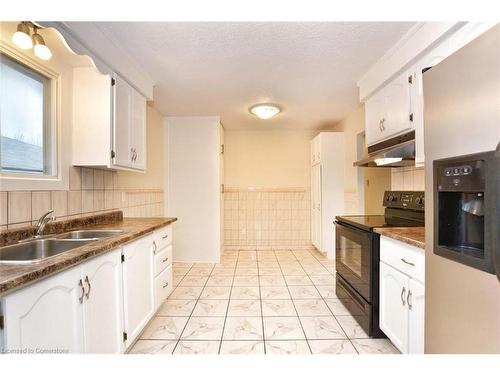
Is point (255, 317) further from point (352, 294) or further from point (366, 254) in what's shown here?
point (366, 254)

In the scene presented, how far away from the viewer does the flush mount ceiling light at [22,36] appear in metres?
1.34

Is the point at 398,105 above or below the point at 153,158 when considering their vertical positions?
above

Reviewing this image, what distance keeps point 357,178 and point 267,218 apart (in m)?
1.76

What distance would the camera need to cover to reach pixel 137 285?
5.48 feet

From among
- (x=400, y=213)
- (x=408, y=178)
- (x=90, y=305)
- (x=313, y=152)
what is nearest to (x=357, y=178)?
(x=313, y=152)

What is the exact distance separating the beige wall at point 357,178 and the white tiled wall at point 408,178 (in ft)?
3.30

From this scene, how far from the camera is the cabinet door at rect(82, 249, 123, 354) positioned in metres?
1.15

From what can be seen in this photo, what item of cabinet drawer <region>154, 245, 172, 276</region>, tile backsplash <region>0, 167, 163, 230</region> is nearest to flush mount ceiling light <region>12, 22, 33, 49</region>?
tile backsplash <region>0, 167, 163, 230</region>

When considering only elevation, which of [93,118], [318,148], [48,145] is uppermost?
[318,148]

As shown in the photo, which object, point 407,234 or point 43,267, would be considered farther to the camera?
point 407,234

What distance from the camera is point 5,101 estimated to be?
1387 mm

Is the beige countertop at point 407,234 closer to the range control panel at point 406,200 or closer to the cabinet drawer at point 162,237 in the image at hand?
the range control panel at point 406,200
